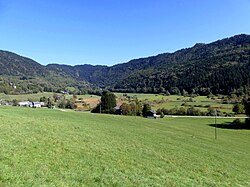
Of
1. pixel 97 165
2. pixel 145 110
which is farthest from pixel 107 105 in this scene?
pixel 97 165

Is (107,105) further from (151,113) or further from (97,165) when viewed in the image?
(97,165)

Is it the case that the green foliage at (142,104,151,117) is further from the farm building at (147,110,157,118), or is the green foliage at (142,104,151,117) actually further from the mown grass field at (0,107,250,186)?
the mown grass field at (0,107,250,186)

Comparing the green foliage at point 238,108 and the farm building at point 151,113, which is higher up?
the green foliage at point 238,108

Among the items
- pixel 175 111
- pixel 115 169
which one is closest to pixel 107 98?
pixel 175 111

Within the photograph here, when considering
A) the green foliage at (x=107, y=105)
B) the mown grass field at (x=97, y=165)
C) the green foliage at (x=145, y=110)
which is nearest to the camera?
the mown grass field at (x=97, y=165)

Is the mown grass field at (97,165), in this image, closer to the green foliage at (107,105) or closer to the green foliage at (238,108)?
the green foliage at (107,105)

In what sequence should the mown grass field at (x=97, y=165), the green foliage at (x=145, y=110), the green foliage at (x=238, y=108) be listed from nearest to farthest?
1. the mown grass field at (x=97, y=165)
2. the green foliage at (x=238, y=108)
3. the green foliage at (x=145, y=110)

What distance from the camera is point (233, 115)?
403ft

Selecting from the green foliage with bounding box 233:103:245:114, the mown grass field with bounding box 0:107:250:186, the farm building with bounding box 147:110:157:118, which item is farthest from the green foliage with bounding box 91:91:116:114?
the mown grass field with bounding box 0:107:250:186

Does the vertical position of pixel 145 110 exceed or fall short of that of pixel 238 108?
it falls short

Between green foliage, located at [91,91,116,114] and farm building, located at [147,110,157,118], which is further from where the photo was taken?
green foliage, located at [91,91,116,114]

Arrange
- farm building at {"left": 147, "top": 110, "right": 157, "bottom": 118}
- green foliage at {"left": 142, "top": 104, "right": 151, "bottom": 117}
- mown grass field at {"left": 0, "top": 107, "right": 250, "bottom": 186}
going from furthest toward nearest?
1. green foliage at {"left": 142, "top": 104, "right": 151, "bottom": 117}
2. farm building at {"left": 147, "top": 110, "right": 157, "bottom": 118}
3. mown grass field at {"left": 0, "top": 107, "right": 250, "bottom": 186}

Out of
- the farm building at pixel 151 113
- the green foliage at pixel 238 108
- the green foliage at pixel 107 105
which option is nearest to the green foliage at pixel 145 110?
the farm building at pixel 151 113

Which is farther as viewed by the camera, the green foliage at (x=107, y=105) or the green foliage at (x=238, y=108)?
the green foliage at (x=107, y=105)
